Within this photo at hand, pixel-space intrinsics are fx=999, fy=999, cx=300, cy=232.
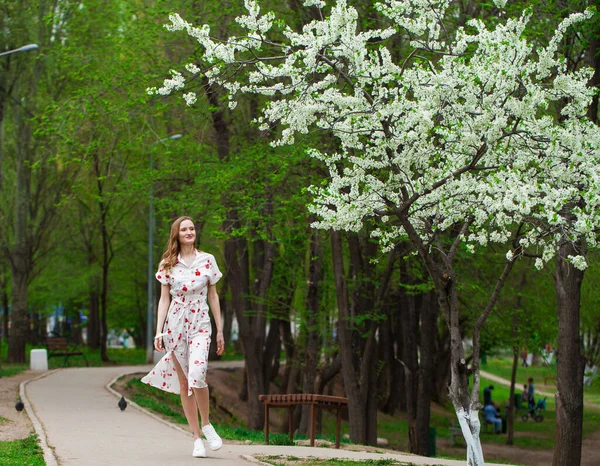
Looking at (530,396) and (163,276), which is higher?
(163,276)

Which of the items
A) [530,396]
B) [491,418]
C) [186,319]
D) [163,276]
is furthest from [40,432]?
[530,396]

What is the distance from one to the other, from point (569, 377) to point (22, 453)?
27.5 feet

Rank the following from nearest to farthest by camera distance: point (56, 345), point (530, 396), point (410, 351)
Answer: point (410, 351), point (56, 345), point (530, 396)

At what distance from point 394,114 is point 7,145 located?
3269cm

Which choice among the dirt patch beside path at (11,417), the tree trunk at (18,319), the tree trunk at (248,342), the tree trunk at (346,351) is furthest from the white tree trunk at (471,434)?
the tree trunk at (18,319)

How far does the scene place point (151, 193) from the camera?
76.0ft

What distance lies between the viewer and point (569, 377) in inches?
583

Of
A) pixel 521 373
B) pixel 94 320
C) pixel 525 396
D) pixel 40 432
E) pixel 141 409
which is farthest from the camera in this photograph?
pixel 521 373

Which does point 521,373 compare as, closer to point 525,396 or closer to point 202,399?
point 525,396

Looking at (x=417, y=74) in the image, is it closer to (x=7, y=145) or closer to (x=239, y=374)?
(x=239, y=374)

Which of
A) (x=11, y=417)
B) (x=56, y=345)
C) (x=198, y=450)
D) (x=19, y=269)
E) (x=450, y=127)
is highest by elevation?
(x=450, y=127)

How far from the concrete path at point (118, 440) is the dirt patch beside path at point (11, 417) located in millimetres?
191

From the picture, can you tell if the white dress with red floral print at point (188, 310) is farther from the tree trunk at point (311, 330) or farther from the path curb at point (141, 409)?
the tree trunk at point (311, 330)

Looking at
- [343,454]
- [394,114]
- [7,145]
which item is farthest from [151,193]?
[7,145]
